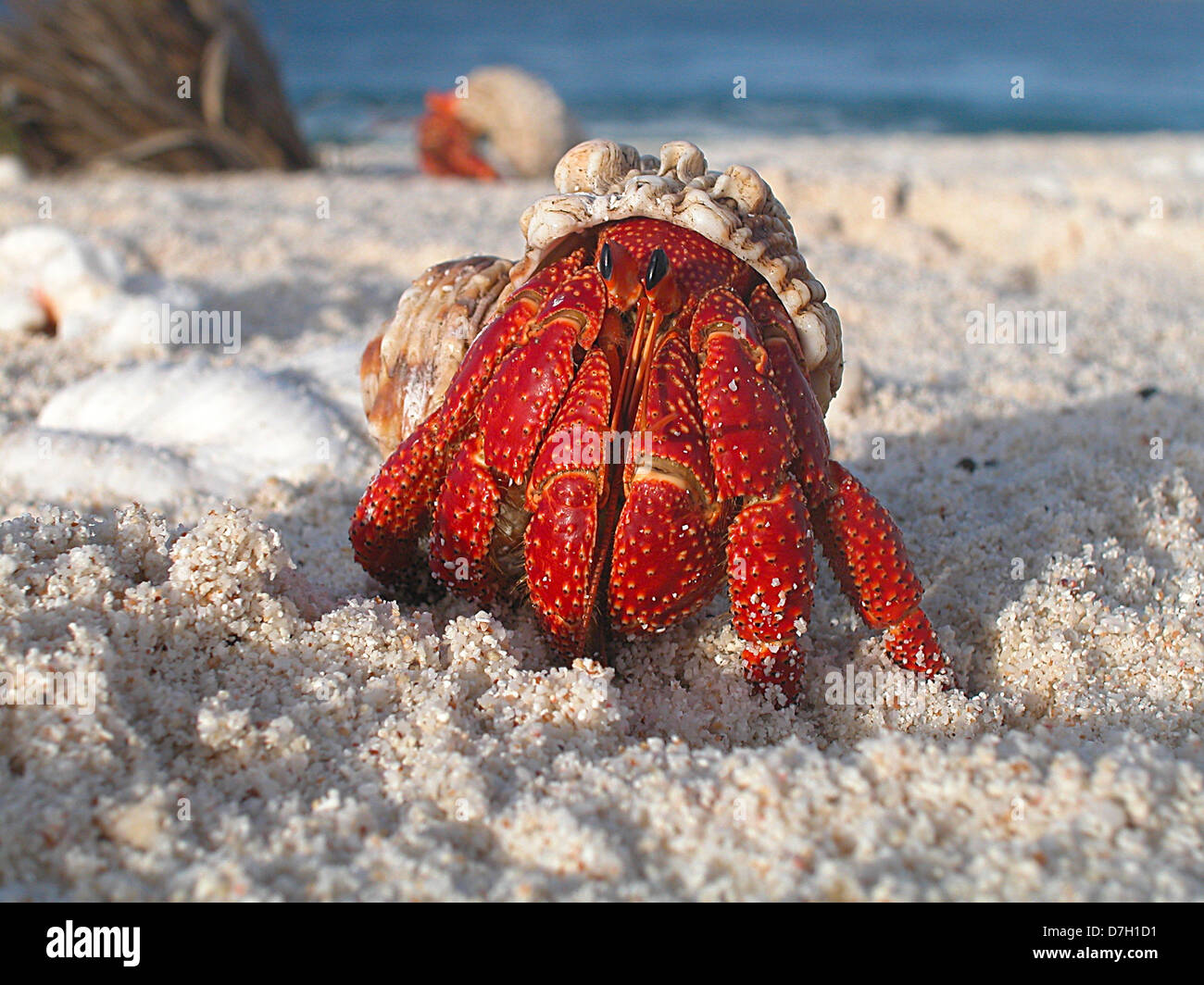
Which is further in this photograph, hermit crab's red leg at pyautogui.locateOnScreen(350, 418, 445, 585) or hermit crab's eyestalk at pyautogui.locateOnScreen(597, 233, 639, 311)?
hermit crab's red leg at pyautogui.locateOnScreen(350, 418, 445, 585)

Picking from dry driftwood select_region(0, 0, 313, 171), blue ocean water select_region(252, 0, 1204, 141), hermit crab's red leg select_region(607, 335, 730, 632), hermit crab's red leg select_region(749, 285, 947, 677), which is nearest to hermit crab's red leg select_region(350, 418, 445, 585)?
hermit crab's red leg select_region(607, 335, 730, 632)

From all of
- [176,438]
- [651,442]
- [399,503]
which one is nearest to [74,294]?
[176,438]

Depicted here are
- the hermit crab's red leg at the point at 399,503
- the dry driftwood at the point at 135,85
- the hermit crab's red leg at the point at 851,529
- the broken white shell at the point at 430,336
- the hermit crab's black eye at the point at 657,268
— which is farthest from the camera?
the dry driftwood at the point at 135,85

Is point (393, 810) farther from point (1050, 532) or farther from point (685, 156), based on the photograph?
point (1050, 532)

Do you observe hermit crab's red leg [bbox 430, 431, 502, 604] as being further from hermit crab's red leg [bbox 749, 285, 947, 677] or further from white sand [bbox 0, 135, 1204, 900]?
hermit crab's red leg [bbox 749, 285, 947, 677]

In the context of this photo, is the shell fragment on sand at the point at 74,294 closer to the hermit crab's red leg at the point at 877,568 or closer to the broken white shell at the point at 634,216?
the broken white shell at the point at 634,216

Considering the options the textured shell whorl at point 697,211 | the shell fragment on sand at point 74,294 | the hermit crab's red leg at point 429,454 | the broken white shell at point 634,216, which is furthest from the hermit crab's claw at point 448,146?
the hermit crab's red leg at point 429,454
